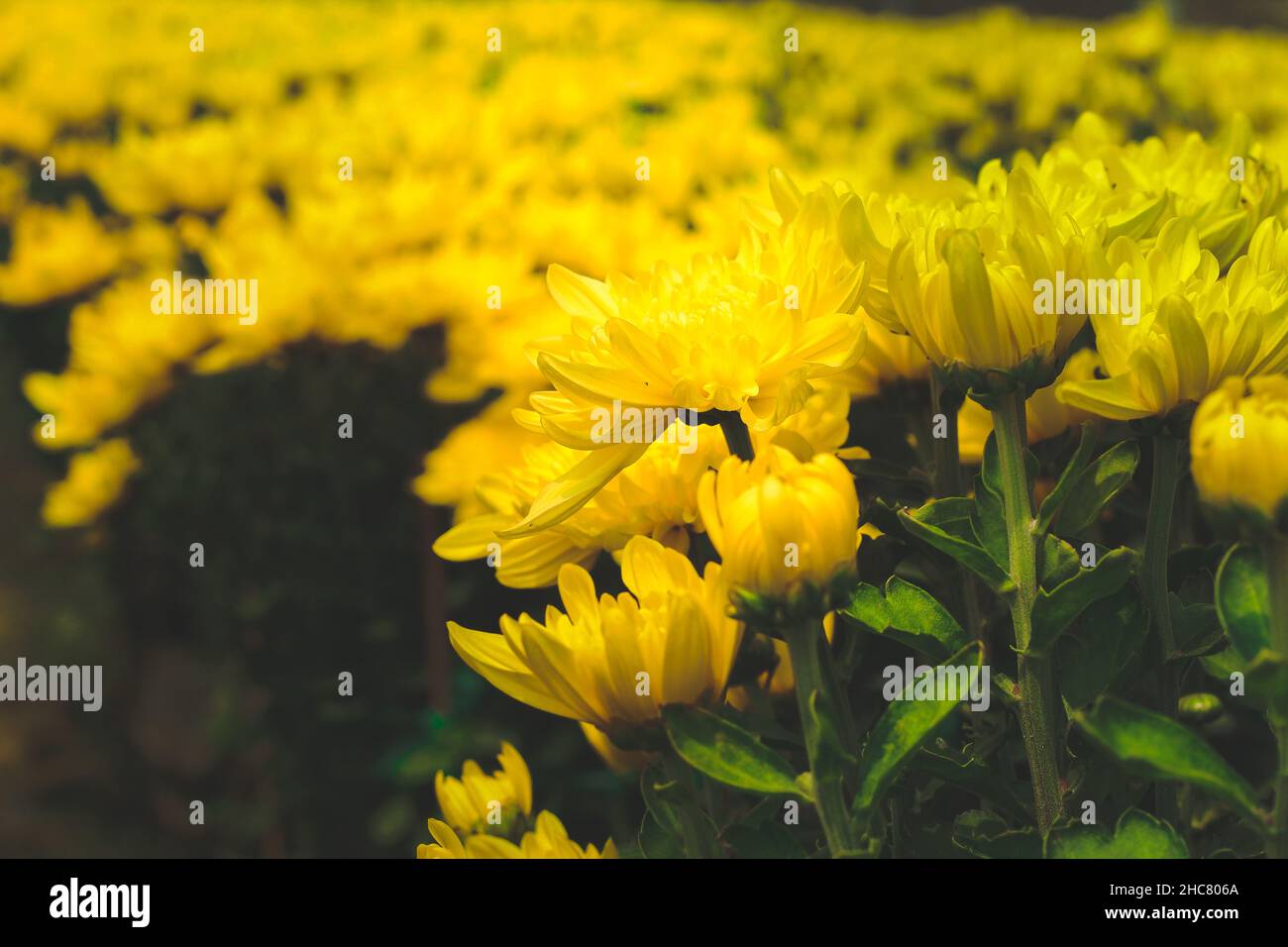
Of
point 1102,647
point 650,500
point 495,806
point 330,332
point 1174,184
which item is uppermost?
point 330,332

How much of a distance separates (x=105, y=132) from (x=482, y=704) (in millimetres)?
2502

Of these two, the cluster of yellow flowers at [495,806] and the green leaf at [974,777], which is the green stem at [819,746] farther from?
the cluster of yellow flowers at [495,806]

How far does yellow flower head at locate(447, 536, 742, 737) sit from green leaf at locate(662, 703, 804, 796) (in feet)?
0.08

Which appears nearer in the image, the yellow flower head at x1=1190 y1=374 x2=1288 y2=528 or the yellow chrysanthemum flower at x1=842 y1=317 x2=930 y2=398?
the yellow flower head at x1=1190 y1=374 x2=1288 y2=528

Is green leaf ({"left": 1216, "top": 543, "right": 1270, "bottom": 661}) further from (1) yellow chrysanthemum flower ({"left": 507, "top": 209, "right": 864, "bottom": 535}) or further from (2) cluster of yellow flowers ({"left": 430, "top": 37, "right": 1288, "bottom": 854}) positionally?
(1) yellow chrysanthemum flower ({"left": 507, "top": 209, "right": 864, "bottom": 535})

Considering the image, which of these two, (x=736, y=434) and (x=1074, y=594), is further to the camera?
(x=736, y=434)

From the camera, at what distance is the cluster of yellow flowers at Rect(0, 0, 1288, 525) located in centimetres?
210

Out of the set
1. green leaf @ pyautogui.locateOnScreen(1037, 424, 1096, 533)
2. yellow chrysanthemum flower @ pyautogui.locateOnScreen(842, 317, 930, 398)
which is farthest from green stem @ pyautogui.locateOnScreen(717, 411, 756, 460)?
green leaf @ pyautogui.locateOnScreen(1037, 424, 1096, 533)

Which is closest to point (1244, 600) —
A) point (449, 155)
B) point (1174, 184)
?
point (1174, 184)

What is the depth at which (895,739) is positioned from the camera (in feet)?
2.09

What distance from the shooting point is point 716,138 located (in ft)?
9.09

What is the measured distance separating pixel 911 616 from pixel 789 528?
0.12m

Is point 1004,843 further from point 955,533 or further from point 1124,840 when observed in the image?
point 955,533
